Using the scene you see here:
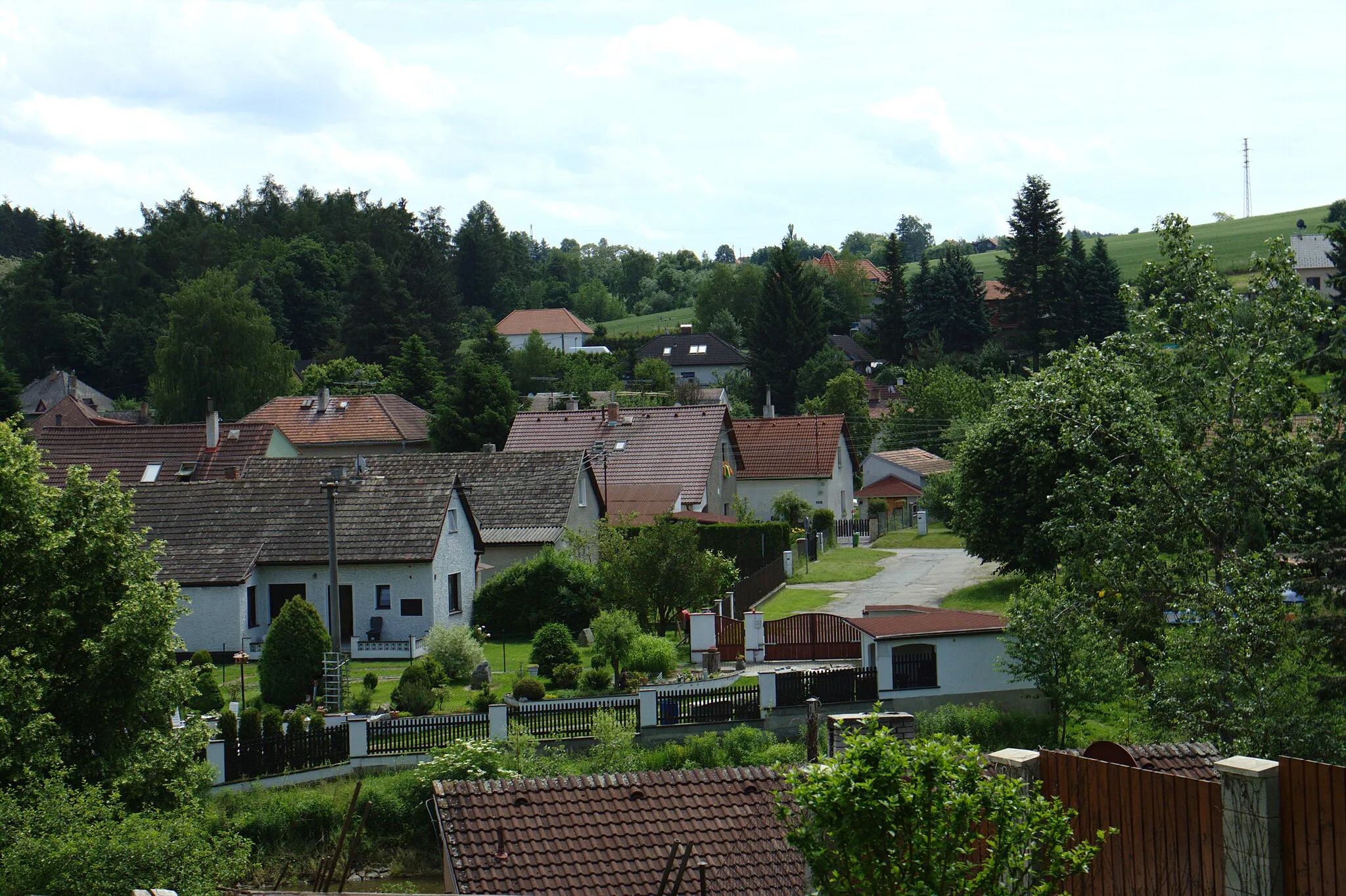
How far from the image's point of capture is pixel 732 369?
343 feet

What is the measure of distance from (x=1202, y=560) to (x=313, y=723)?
52.8 feet

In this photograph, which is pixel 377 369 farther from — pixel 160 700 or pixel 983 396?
pixel 160 700

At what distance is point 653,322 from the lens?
485 ft

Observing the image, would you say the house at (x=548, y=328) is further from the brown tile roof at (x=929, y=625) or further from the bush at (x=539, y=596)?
the brown tile roof at (x=929, y=625)

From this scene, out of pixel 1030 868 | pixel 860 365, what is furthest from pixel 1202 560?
pixel 860 365

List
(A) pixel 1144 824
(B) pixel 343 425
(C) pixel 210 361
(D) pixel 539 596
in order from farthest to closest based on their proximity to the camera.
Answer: (C) pixel 210 361 → (B) pixel 343 425 → (D) pixel 539 596 → (A) pixel 1144 824

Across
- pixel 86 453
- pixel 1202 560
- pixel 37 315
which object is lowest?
pixel 1202 560

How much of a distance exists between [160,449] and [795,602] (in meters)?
23.7

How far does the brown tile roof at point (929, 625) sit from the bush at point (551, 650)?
6.57 m

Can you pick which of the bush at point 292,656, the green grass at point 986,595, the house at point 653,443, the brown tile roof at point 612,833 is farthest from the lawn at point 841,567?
the brown tile roof at point 612,833

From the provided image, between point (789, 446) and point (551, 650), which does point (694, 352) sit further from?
point (551, 650)

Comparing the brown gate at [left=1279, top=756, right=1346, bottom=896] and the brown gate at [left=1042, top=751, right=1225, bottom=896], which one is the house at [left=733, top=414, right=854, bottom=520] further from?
the brown gate at [left=1279, top=756, right=1346, bottom=896]

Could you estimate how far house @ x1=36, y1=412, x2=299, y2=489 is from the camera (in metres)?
44.6

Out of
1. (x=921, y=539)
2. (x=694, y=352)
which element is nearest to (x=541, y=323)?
(x=694, y=352)
